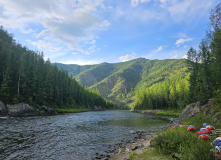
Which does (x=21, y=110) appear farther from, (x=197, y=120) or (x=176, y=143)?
(x=197, y=120)

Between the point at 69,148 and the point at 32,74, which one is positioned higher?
the point at 32,74

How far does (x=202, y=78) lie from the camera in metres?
40.6

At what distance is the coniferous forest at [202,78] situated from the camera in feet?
70.8

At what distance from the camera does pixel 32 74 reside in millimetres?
59812

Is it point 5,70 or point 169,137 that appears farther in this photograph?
point 5,70

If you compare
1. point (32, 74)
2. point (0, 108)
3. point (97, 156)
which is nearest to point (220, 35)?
point (97, 156)

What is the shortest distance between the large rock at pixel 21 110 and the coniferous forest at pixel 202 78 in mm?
55761

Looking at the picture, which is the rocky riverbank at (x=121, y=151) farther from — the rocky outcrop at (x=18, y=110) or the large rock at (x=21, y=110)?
the large rock at (x=21, y=110)

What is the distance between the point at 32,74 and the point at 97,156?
60.4 m

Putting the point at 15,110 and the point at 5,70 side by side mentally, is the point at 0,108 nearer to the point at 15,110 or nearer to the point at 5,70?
the point at 15,110

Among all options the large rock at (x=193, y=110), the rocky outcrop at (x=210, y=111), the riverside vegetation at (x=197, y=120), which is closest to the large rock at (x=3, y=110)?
the riverside vegetation at (x=197, y=120)

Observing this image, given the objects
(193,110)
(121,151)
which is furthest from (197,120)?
(121,151)

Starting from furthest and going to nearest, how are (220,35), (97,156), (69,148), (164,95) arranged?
(164,95)
(220,35)
(69,148)
(97,156)

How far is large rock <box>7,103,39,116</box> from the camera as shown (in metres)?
40.2
